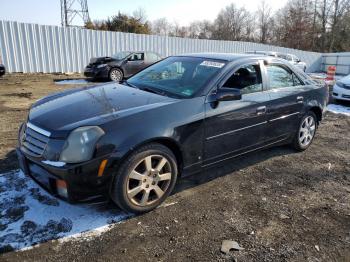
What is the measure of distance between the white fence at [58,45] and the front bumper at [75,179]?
43.7ft

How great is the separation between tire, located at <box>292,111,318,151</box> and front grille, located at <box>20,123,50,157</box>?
382 cm

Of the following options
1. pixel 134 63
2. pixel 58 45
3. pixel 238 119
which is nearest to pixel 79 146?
pixel 238 119

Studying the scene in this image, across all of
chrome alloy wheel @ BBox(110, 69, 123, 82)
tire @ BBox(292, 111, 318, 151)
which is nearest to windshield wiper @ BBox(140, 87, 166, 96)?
tire @ BBox(292, 111, 318, 151)

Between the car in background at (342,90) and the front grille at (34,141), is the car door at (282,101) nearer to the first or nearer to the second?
the front grille at (34,141)

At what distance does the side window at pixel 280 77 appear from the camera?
4.30 meters

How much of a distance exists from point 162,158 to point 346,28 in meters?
42.9

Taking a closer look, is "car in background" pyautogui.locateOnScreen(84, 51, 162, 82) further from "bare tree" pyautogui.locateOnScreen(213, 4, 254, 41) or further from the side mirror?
"bare tree" pyautogui.locateOnScreen(213, 4, 254, 41)

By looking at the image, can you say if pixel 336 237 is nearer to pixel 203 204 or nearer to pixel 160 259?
pixel 203 204

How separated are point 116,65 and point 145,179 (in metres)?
10.7

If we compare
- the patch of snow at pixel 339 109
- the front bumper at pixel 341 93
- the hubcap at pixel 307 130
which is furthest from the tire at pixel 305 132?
the front bumper at pixel 341 93

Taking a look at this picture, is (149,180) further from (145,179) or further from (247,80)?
(247,80)

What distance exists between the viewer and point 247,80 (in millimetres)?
4008

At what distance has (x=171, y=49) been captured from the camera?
19172 mm

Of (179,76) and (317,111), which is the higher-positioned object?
(179,76)
